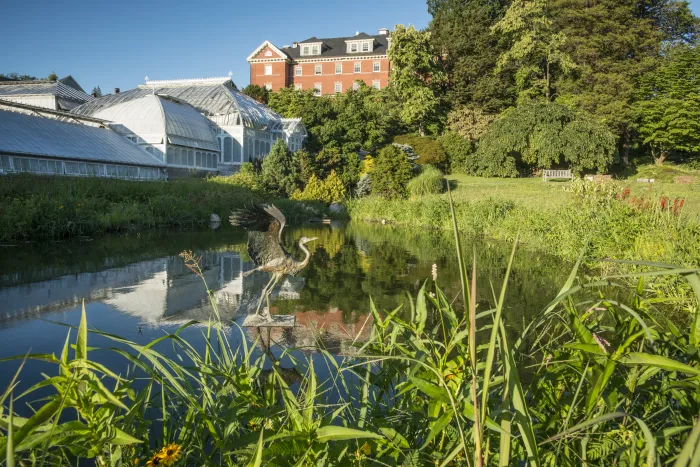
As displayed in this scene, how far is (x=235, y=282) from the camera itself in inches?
347

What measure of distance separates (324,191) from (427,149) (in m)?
8.61

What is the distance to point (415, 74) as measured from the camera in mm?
36875

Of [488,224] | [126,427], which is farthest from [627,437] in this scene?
[488,224]

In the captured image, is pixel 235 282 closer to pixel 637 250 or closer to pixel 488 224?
pixel 637 250

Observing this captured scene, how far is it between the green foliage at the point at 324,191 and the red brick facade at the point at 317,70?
25049 mm

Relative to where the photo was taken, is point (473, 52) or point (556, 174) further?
point (473, 52)

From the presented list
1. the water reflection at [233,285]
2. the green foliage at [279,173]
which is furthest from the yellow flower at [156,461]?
the green foliage at [279,173]

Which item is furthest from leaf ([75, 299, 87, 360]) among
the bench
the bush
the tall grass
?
the bench

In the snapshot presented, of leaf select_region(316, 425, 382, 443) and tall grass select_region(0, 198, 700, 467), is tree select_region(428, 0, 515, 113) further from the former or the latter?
Result: leaf select_region(316, 425, 382, 443)

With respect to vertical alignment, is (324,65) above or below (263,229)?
above

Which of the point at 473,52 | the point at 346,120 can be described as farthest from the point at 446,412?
the point at 473,52

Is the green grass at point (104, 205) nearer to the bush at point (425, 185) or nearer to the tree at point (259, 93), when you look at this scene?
the bush at point (425, 185)

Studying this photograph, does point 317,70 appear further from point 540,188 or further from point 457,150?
point 540,188

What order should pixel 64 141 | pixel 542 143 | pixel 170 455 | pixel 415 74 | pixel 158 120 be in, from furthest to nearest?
pixel 415 74, pixel 542 143, pixel 158 120, pixel 64 141, pixel 170 455
